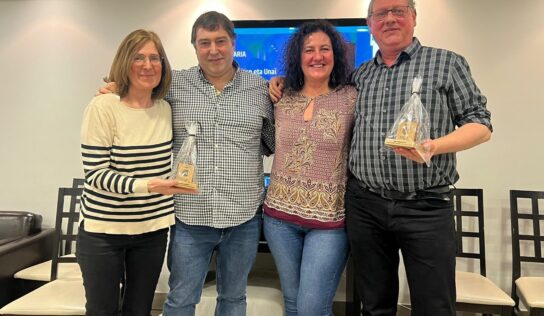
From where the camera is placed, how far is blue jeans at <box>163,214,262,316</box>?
5.41ft

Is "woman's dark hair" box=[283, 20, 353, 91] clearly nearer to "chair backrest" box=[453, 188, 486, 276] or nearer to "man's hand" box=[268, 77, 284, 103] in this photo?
"man's hand" box=[268, 77, 284, 103]

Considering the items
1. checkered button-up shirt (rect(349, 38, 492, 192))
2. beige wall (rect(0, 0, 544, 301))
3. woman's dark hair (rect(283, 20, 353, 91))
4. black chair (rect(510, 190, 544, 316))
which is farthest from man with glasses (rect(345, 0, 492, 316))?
beige wall (rect(0, 0, 544, 301))

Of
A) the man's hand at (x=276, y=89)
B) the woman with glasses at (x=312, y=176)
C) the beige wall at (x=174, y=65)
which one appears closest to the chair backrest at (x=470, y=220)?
the beige wall at (x=174, y=65)

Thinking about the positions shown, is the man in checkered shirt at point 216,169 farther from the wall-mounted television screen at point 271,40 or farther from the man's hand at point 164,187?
the wall-mounted television screen at point 271,40

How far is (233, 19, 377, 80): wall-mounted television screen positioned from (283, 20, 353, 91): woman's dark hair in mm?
1240

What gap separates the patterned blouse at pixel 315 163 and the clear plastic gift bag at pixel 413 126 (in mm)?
282

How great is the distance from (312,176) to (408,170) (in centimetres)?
38

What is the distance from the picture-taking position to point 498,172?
2930 millimetres

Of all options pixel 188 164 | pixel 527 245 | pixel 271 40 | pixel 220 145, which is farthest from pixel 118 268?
pixel 527 245

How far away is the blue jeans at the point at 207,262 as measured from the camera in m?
1.65

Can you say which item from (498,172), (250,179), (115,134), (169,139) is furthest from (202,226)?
(498,172)

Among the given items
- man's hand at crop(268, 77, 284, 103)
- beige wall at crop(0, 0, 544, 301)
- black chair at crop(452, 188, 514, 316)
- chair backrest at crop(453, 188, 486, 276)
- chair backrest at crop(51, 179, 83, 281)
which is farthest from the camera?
beige wall at crop(0, 0, 544, 301)

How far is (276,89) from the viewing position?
5.84ft

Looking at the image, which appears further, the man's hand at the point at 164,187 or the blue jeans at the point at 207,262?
the blue jeans at the point at 207,262
